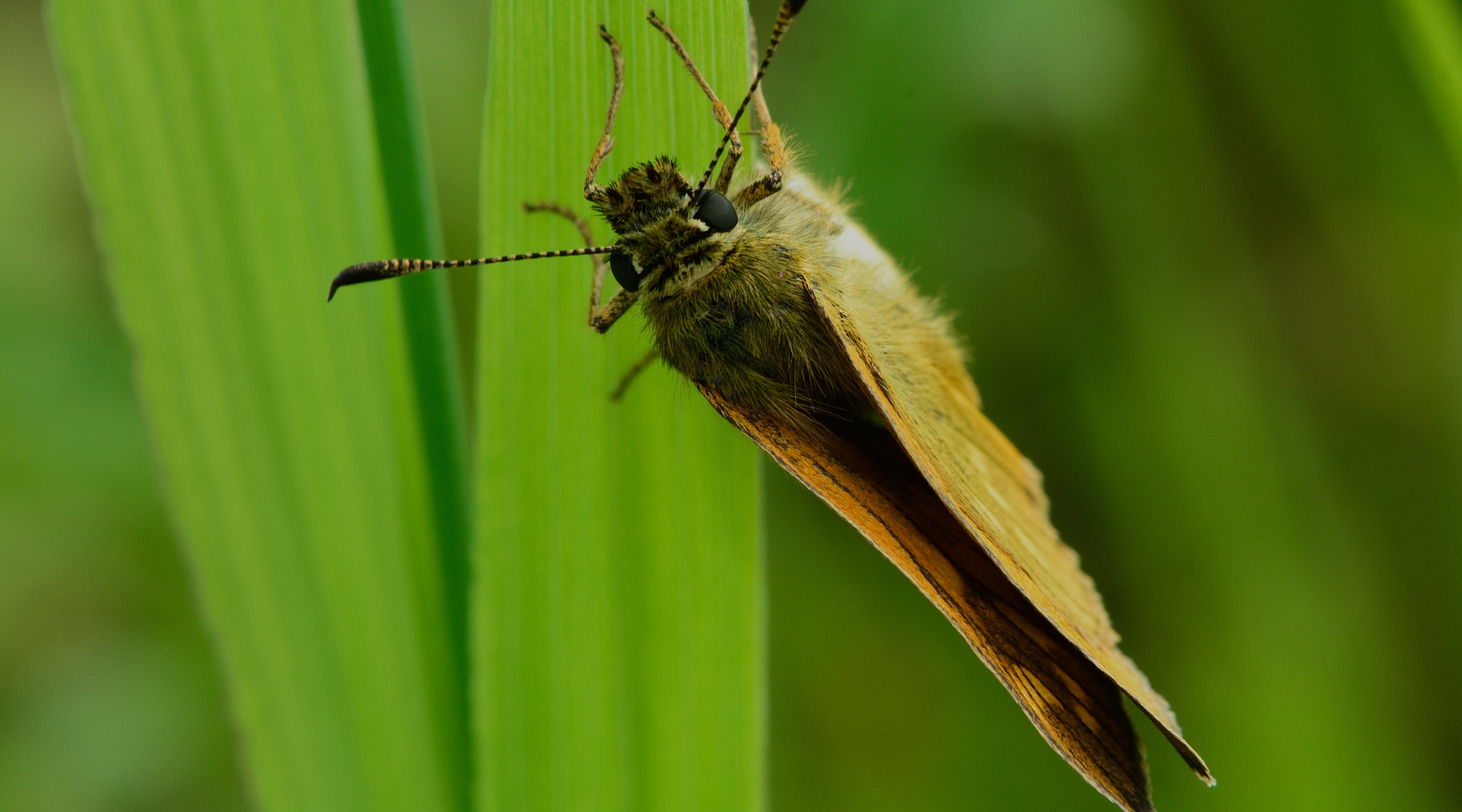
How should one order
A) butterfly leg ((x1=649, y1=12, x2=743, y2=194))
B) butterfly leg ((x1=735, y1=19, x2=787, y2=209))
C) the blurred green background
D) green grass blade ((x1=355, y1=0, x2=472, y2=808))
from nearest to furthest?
green grass blade ((x1=355, y1=0, x2=472, y2=808))
butterfly leg ((x1=649, y1=12, x2=743, y2=194))
butterfly leg ((x1=735, y1=19, x2=787, y2=209))
the blurred green background

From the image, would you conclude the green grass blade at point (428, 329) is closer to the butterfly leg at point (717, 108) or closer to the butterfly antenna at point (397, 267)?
the butterfly antenna at point (397, 267)

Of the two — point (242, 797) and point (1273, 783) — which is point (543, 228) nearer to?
point (242, 797)

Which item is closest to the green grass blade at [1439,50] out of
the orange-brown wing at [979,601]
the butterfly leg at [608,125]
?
the orange-brown wing at [979,601]

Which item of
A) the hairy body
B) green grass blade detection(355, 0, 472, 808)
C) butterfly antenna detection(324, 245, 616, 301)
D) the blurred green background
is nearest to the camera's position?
butterfly antenna detection(324, 245, 616, 301)

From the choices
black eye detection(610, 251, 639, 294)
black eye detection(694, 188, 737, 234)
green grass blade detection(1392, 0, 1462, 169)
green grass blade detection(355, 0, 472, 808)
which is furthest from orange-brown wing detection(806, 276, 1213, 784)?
green grass blade detection(1392, 0, 1462, 169)

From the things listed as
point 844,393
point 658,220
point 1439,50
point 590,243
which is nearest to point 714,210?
point 658,220

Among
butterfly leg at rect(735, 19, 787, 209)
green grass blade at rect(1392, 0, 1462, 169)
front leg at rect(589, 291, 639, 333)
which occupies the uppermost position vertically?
green grass blade at rect(1392, 0, 1462, 169)

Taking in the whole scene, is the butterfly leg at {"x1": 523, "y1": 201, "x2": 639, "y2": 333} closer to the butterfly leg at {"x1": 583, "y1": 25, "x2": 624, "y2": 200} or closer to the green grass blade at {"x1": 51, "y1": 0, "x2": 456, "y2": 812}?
the butterfly leg at {"x1": 583, "y1": 25, "x2": 624, "y2": 200}
